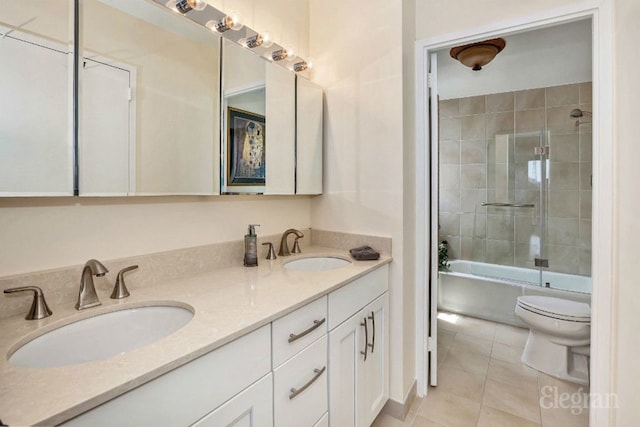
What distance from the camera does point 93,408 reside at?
0.55m

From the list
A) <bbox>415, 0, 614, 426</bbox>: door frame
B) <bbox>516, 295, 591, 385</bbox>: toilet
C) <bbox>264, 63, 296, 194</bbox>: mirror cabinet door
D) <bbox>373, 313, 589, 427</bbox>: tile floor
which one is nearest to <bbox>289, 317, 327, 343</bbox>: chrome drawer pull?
<bbox>264, 63, 296, 194</bbox>: mirror cabinet door

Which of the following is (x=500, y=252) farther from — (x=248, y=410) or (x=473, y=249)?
(x=248, y=410)

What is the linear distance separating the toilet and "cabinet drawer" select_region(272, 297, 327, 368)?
6.01 feet

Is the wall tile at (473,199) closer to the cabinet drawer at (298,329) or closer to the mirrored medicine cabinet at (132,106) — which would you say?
the mirrored medicine cabinet at (132,106)

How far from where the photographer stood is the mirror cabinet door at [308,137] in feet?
5.87

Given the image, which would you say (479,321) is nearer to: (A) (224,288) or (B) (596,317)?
(B) (596,317)

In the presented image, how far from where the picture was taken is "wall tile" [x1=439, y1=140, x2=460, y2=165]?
3.63 metres

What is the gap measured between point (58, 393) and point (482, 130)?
394 cm

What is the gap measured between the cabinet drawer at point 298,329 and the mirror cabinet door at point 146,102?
2.25 feet

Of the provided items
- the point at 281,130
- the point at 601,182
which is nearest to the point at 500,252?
the point at 601,182

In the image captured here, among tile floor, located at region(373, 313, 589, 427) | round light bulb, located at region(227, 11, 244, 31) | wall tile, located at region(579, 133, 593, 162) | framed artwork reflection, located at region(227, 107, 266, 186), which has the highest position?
Result: round light bulb, located at region(227, 11, 244, 31)

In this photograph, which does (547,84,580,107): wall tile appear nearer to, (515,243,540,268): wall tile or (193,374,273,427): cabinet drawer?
(515,243,540,268): wall tile

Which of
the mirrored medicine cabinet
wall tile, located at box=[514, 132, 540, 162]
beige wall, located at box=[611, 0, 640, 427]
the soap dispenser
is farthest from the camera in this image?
wall tile, located at box=[514, 132, 540, 162]

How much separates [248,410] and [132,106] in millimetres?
1071
